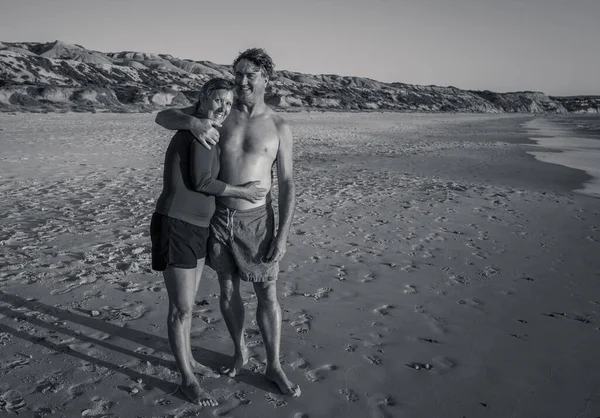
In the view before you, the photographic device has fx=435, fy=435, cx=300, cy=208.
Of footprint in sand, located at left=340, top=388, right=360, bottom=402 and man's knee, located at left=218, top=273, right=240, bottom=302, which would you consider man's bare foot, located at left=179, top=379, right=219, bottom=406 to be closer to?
man's knee, located at left=218, top=273, right=240, bottom=302

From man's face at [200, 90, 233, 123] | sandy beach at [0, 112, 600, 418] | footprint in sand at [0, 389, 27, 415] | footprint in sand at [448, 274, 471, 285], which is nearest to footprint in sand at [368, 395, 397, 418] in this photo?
sandy beach at [0, 112, 600, 418]

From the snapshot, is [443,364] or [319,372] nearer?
[319,372]

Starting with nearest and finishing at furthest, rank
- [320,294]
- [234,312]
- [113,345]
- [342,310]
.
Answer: [234,312]
[113,345]
[342,310]
[320,294]

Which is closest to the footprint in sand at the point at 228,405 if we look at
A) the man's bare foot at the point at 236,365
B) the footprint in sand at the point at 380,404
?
the man's bare foot at the point at 236,365

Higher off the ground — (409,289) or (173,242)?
(173,242)

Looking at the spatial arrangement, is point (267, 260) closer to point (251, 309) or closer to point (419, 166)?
point (251, 309)

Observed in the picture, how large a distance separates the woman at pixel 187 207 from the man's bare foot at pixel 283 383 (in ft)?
1.41

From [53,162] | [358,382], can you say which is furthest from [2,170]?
[358,382]

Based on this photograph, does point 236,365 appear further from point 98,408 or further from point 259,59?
point 259,59

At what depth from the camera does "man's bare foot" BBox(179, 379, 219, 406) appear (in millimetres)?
2797

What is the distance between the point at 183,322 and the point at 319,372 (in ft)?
3.65

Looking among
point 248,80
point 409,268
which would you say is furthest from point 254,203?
point 409,268

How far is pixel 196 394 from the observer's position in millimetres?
2818

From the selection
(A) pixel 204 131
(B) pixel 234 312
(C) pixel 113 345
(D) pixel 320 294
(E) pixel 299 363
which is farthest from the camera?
(D) pixel 320 294
